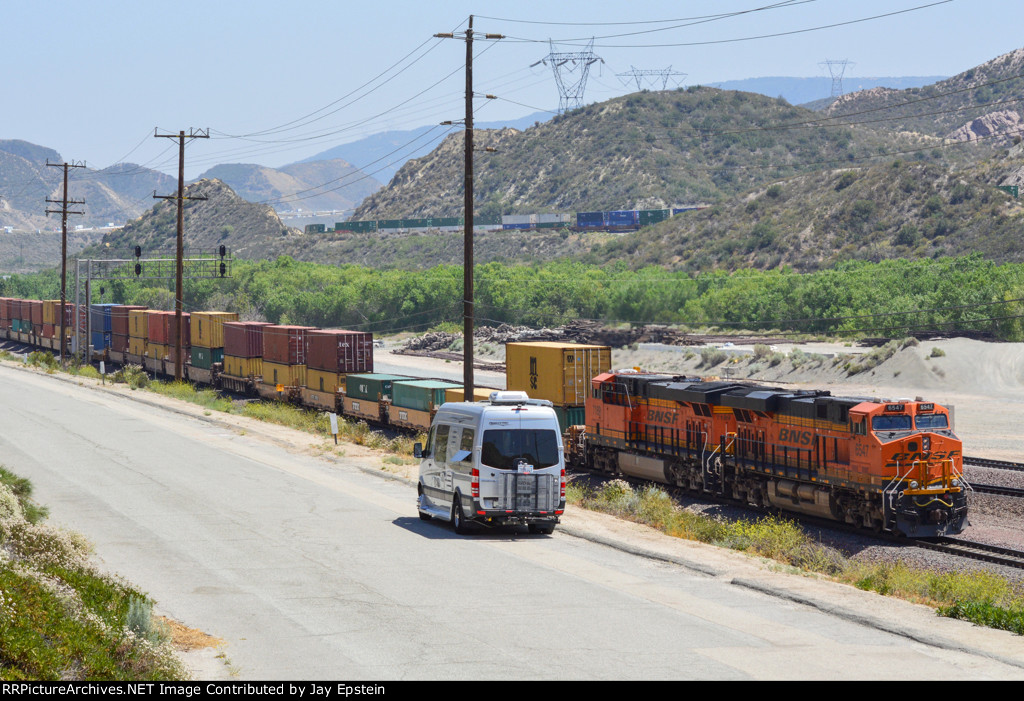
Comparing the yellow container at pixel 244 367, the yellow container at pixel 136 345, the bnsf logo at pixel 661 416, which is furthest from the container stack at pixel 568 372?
the yellow container at pixel 136 345

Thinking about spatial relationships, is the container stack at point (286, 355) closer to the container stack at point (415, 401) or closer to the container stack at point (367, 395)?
the container stack at point (367, 395)

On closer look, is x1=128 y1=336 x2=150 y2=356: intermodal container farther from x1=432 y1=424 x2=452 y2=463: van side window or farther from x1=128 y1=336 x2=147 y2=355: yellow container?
x1=432 y1=424 x2=452 y2=463: van side window

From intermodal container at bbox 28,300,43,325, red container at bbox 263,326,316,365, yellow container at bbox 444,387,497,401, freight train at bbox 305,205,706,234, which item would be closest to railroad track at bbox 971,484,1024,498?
yellow container at bbox 444,387,497,401

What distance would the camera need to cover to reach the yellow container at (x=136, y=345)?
79.8 metres

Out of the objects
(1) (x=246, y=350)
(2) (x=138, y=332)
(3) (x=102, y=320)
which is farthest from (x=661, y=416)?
(3) (x=102, y=320)

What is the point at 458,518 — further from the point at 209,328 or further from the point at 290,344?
the point at 209,328

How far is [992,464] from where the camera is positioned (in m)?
36.6

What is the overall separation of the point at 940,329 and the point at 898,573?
2221 inches

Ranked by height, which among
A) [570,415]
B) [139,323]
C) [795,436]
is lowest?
[570,415]

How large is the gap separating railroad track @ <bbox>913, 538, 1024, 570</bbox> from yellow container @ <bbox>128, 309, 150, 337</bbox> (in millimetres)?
63913

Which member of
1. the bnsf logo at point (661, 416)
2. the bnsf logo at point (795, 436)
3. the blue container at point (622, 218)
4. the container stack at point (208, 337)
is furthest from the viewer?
the blue container at point (622, 218)

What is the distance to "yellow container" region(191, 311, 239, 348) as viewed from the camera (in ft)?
227

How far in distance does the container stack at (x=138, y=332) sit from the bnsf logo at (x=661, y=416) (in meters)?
52.5

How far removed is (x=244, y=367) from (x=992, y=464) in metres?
42.8
